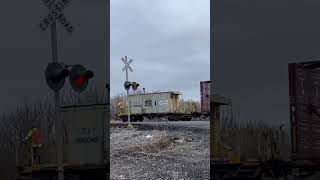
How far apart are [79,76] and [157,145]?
2.33 feet

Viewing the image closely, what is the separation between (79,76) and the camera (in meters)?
3.36

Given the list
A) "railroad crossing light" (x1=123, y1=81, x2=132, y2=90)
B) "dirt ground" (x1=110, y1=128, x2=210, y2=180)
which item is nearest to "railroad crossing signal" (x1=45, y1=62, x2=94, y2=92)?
"railroad crossing light" (x1=123, y1=81, x2=132, y2=90)

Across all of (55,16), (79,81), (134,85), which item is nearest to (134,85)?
(134,85)

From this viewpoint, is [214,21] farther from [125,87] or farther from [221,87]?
[125,87]

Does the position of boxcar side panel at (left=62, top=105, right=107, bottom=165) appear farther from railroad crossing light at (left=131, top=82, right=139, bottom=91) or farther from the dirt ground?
railroad crossing light at (left=131, top=82, right=139, bottom=91)

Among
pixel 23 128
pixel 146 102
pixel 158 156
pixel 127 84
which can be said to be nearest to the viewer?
pixel 23 128

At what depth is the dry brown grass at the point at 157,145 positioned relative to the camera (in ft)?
11.2

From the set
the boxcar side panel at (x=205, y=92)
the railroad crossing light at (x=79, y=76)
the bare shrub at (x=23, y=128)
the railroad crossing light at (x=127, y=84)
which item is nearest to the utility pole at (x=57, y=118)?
the bare shrub at (x=23, y=128)

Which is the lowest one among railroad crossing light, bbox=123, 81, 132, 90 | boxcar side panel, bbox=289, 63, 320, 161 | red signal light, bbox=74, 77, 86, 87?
boxcar side panel, bbox=289, 63, 320, 161

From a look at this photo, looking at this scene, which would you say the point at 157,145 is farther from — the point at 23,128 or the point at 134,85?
the point at 23,128

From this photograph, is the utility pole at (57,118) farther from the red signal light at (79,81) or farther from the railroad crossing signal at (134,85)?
the railroad crossing signal at (134,85)

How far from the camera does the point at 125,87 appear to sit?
3.31m

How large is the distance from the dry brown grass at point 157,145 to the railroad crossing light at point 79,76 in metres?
0.54

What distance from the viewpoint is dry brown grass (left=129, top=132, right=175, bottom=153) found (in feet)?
11.2
